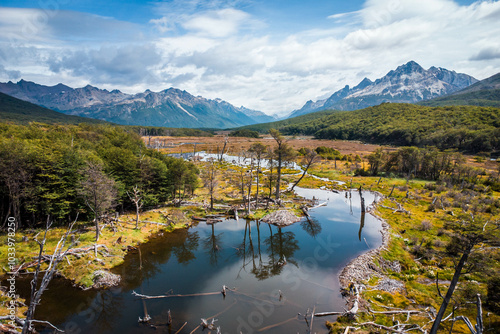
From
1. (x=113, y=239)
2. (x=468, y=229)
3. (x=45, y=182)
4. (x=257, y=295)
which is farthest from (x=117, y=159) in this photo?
(x=468, y=229)

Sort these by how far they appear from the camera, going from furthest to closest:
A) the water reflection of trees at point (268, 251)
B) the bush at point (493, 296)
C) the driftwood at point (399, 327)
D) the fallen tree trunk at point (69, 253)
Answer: the water reflection of trees at point (268, 251), the fallen tree trunk at point (69, 253), the bush at point (493, 296), the driftwood at point (399, 327)

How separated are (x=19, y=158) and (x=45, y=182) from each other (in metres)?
4.21

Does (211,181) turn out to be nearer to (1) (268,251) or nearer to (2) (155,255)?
(2) (155,255)

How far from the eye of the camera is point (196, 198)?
5162cm

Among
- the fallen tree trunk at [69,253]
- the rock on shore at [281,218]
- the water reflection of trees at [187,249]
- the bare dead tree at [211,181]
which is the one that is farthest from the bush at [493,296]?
the fallen tree trunk at [69,253]

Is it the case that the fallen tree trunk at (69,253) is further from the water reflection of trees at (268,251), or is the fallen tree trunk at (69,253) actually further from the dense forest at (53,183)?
the water reflection of trees at (268,251)

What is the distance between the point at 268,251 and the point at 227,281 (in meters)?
8.97

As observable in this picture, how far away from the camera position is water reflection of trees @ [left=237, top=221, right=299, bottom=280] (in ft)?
88.6

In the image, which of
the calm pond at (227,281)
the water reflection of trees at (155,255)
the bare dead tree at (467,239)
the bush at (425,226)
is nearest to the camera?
the bare dead tree at (467,239)

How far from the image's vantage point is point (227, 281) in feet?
79.6

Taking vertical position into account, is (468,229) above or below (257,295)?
above

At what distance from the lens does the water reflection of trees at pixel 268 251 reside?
27000 millimetres

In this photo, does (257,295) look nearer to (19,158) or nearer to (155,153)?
(19,158)

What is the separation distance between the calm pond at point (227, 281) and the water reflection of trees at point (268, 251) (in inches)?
4.8
